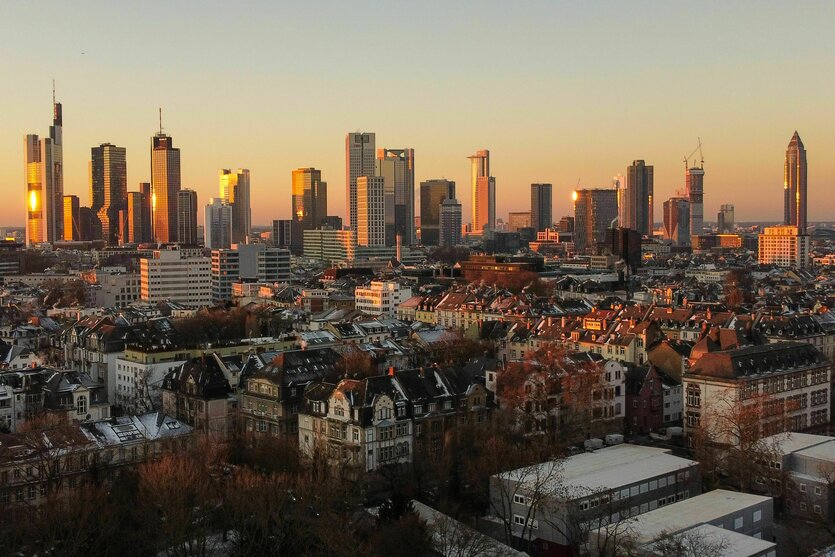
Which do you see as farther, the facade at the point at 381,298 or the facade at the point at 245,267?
the facade at the point at 245,267

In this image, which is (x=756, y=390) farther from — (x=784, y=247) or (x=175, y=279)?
(x=784, y=247)

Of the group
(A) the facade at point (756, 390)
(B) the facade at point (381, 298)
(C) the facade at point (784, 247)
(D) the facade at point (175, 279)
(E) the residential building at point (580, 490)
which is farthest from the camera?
(C) the facade at point (784, 247)

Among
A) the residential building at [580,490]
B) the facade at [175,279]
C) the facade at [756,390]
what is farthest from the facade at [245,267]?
the residential building at [580,490]

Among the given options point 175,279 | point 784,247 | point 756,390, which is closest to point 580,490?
→ point 756,390

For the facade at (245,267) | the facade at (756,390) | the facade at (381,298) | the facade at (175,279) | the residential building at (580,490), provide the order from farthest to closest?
the facade at (245,267) → the facade at (175,279) → the facade at (381,298) → the facade at (756,390) → the residential building at (580,490)

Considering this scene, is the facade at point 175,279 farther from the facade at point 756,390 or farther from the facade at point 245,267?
the facade at point 756,390

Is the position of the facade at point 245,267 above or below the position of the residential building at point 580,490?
above
